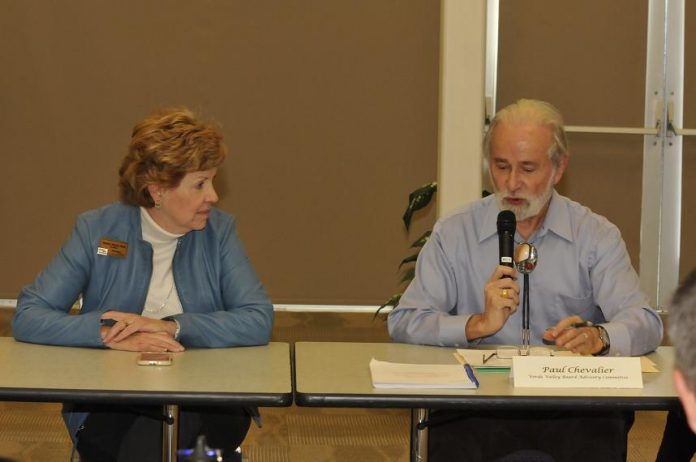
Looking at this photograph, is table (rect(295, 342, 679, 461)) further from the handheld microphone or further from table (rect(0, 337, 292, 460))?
the handheld microphone

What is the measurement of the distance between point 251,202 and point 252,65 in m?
Answer: 0.92

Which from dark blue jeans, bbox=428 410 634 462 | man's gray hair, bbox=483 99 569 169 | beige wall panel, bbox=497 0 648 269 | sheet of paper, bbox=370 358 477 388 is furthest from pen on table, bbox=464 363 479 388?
beige wall panel, bbox=497 0 648 269

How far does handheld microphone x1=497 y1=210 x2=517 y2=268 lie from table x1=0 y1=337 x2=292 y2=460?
26.2 inches

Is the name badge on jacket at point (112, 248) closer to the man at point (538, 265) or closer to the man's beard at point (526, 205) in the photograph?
the man at point (538, 265)

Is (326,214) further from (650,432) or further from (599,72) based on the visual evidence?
(650,432)

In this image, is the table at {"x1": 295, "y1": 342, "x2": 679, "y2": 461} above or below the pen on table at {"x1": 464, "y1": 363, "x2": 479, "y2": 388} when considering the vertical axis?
below

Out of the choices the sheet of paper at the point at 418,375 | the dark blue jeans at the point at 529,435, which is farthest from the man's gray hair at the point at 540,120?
the sheet of paper at the point at 418,375

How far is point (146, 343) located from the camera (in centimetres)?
290

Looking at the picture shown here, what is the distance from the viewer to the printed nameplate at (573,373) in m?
2.54

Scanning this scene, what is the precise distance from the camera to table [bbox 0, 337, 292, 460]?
7.80ft

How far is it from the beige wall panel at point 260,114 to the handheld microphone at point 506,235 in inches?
166

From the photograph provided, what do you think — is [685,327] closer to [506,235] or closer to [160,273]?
[506,235]

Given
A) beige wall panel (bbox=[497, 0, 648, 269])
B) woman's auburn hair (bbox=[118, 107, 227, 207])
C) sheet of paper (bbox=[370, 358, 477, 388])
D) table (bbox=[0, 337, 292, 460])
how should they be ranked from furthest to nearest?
1. beige wall panel (bbox=[497, 0, 648, 269])
2. woman's auburn hair (bbox=[118, 107, 227, 207])
3. sheet of paper (bbox=[370, 358, 477, 388])
4. table (bbox=[0, 337, 292, 460])

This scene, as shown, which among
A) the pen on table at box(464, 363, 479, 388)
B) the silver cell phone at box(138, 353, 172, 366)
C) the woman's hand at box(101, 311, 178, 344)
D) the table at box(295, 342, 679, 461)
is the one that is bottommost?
the table at box(295, 342, 679, 461)
